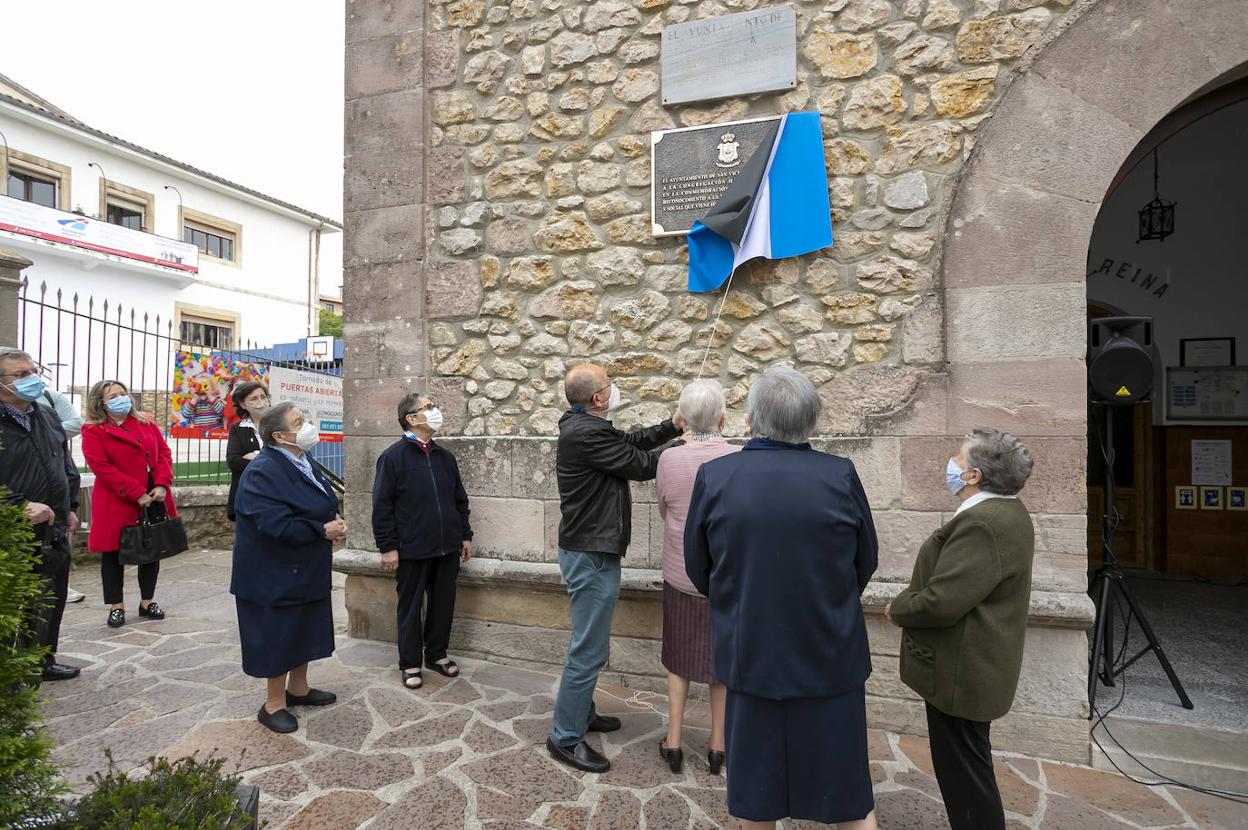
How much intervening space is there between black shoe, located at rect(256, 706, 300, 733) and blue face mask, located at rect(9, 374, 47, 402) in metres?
2.12

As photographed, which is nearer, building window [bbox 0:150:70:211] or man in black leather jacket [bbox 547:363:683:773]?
man in black leather jacket [bbox 547:363:683:773]

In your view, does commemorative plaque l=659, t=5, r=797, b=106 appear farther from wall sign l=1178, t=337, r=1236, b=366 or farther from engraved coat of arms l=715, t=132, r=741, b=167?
wall sign l=1178, t=337, r=1236, b=366

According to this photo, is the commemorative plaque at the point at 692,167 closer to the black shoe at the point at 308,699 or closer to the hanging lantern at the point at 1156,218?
the black shoe at the point at 308,699

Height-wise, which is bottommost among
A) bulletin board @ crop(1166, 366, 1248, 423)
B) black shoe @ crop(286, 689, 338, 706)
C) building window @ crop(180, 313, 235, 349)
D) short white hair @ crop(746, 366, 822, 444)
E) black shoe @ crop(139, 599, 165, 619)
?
black shoe @ crop(286, 689, 338, 706)

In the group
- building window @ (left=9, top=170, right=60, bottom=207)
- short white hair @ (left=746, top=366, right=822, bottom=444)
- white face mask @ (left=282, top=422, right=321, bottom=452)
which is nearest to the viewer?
short white hair @ (left=746, top=366, right=822, bottom=444)

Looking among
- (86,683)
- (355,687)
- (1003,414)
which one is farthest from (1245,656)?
(86,683)

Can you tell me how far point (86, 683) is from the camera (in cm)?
378

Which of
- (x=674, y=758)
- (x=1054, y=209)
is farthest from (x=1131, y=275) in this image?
(x=674, y=758)

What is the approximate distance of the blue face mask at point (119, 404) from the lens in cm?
449

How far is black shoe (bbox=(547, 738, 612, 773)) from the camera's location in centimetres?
294

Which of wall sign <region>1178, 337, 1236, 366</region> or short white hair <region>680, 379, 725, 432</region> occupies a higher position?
wall sign <region>1178, 337, 1236, 366</region>

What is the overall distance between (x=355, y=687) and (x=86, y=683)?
4.99 feet

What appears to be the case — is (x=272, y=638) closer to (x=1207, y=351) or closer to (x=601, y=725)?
(x=601, y=725)

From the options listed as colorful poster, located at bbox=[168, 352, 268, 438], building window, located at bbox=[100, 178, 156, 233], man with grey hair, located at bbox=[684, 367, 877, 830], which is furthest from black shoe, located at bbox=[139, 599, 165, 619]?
building window, located at bbox=[100, 178, 156, 233]
